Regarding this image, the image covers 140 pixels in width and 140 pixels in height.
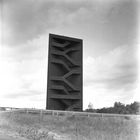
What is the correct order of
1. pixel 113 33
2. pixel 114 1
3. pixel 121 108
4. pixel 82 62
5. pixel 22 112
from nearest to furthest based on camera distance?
pixel 114 1, pixel 113 33, pixel 22 112, pixel 82 62, pixel 121 108

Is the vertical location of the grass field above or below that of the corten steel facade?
below

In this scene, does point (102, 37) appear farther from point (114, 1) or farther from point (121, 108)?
point (121, 108)

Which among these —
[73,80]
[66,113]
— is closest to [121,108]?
[73,80]

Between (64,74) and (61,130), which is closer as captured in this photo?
(61,130)

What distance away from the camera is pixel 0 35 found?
8.80 m

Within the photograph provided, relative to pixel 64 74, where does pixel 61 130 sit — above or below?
below

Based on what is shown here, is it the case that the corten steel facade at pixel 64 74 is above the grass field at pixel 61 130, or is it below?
above

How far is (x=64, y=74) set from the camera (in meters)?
29.5

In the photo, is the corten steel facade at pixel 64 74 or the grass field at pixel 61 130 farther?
the corten steel facade at pixel 64 74

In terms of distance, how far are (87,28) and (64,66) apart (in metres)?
9.43

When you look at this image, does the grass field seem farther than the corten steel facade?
No

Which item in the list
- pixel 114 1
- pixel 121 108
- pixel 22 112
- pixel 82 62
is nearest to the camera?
pixel 114 1

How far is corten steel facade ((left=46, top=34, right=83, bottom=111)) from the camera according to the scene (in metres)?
27.3

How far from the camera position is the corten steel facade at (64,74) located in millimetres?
27328
